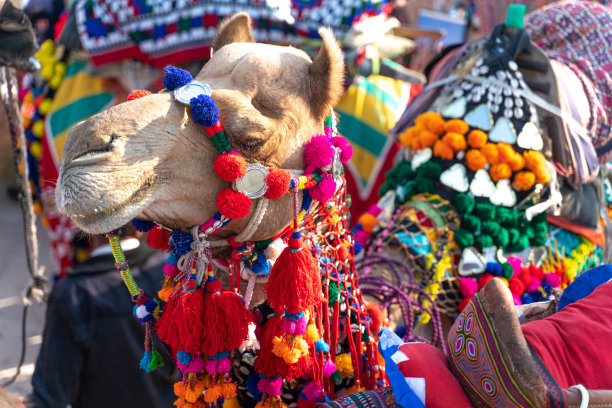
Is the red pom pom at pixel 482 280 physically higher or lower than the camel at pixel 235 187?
lower

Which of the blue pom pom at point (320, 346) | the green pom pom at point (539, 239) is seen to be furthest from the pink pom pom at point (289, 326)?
the green pom pom at point (539, 239)

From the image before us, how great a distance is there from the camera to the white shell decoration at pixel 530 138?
2258 millimetres

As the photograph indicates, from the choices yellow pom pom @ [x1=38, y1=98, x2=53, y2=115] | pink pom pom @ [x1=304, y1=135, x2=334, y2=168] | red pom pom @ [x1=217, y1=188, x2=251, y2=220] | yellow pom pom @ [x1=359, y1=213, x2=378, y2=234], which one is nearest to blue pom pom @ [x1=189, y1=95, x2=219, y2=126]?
red pom pom @ [x1=217, y1=188, x2=251, y2=220]

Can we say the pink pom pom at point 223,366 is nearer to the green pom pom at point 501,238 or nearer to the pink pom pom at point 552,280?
the green pom pom at point 501,238

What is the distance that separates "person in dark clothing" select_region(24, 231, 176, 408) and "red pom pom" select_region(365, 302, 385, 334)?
4.03 ft

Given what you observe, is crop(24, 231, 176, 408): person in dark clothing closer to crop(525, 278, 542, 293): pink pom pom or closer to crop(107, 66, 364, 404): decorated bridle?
crop(107, 66, 364, 404): decorated bridle

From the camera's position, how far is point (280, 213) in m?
1.49

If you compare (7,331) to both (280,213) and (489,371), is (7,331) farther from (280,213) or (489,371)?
(489,371)

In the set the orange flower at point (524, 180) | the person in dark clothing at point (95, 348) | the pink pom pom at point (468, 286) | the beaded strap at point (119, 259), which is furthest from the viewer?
the person in dark clothing at point (95, 348)

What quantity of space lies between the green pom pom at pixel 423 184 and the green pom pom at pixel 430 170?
0.04ft

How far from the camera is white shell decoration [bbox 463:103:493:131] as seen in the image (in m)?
2.30

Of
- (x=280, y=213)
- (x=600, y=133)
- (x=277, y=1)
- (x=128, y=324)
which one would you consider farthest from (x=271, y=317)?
(x=277, y=1)

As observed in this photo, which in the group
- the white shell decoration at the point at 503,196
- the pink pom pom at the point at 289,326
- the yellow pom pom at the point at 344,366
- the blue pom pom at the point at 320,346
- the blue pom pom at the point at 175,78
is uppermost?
the blue pom pom at the point at 175,78

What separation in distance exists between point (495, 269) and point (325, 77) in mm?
1063
